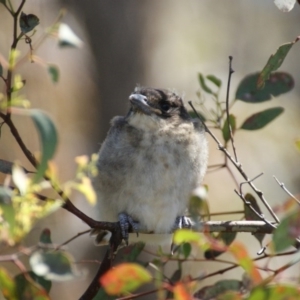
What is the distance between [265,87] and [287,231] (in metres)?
1.85

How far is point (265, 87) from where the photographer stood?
3.40m

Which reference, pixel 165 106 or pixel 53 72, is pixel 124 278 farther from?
pixel 165 106

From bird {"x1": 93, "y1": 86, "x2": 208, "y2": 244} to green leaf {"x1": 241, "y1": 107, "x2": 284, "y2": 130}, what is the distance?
0.46 meters

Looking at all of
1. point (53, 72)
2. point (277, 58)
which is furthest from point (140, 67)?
point (53, 72)

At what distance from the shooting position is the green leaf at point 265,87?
3.36m

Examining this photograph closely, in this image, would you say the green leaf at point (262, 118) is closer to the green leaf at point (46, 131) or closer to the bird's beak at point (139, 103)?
the bird's beak at point (139, 103)

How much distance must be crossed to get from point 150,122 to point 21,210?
216cm

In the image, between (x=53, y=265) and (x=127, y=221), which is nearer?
(x=53, y=265)

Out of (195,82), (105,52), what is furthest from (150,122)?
(195,82)

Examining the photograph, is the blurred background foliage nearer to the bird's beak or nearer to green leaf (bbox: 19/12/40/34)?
the bird's beak

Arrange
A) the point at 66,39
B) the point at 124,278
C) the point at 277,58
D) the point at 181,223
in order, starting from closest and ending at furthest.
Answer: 1. the point at 124,278
2. the point at 66,39
3. the point at 277,58
4. the point at 181,223

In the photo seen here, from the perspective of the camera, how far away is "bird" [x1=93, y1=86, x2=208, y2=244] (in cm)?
365

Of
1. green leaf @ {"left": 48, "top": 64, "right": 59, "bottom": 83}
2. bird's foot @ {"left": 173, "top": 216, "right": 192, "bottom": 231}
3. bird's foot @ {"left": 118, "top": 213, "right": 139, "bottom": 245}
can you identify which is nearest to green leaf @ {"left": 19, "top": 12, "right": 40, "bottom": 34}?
green leaf @ {"left": 48, "top": 64, "right": 59, "bottom": 83}

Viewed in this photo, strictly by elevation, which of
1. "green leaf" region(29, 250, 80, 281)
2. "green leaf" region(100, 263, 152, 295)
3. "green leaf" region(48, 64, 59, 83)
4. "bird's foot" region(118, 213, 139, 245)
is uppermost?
"green leaf" region(48, 64, 59, 83)
